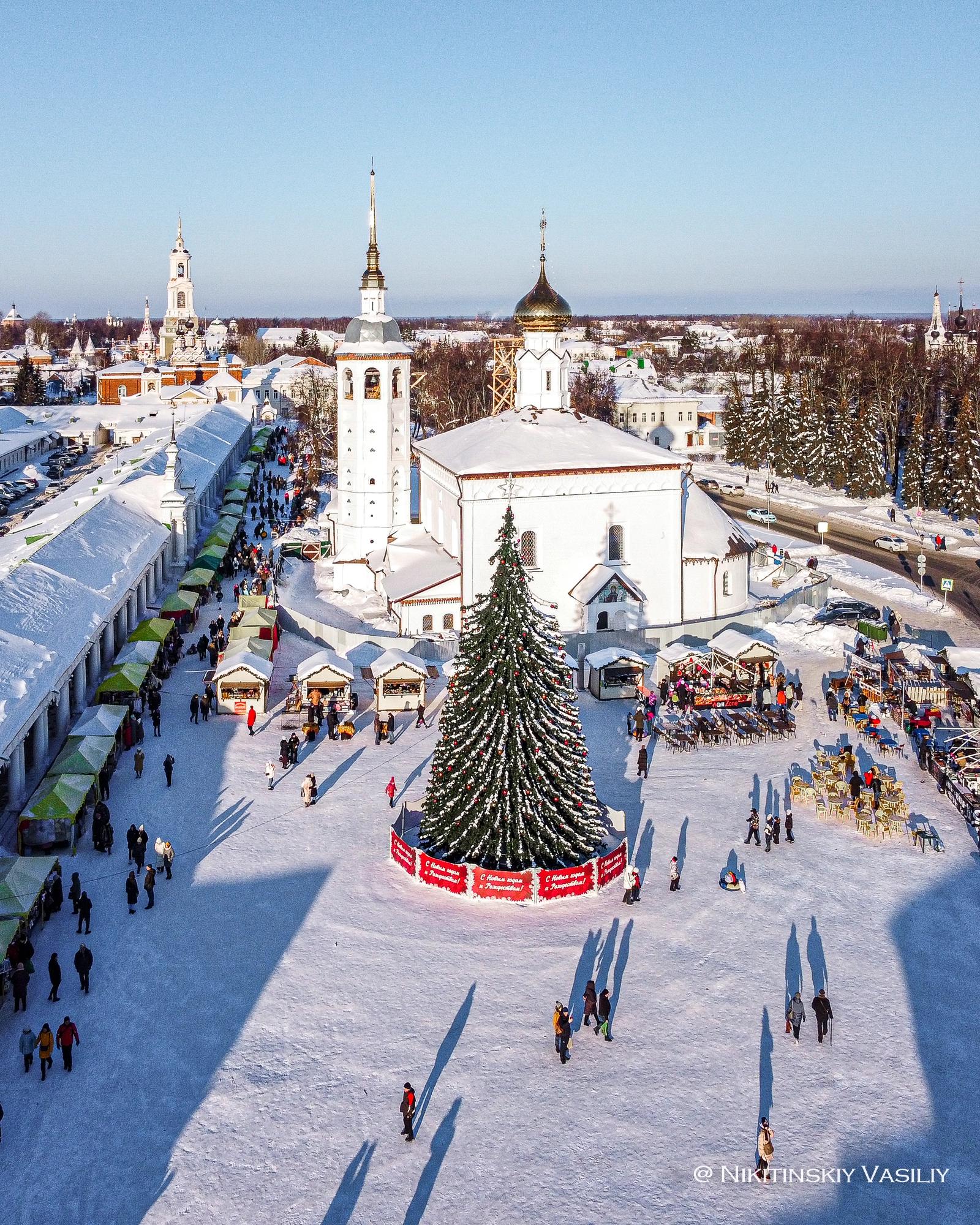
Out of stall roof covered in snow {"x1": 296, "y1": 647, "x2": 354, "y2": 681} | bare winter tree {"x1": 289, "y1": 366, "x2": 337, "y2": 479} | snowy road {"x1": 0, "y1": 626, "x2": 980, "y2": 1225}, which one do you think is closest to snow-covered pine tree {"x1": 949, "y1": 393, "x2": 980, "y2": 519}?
bare winter tree {"x1": 289, "y1": 366, "x2": 337, "y2": 479}

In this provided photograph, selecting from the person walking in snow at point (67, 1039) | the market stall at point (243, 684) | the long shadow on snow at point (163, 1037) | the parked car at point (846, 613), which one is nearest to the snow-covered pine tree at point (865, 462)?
the parked car at point (846, 613)

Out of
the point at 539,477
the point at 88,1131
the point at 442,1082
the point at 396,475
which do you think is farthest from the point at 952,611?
the point at 88,1131

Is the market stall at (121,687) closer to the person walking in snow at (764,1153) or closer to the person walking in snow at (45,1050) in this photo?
the person walking in snow at (45,1050)

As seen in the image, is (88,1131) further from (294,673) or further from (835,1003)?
(294,673)

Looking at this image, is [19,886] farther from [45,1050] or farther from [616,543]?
[616,543]

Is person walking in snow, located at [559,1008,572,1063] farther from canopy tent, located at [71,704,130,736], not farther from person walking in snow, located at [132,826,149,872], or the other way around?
canopy tent, located at [71,704,130,736]
